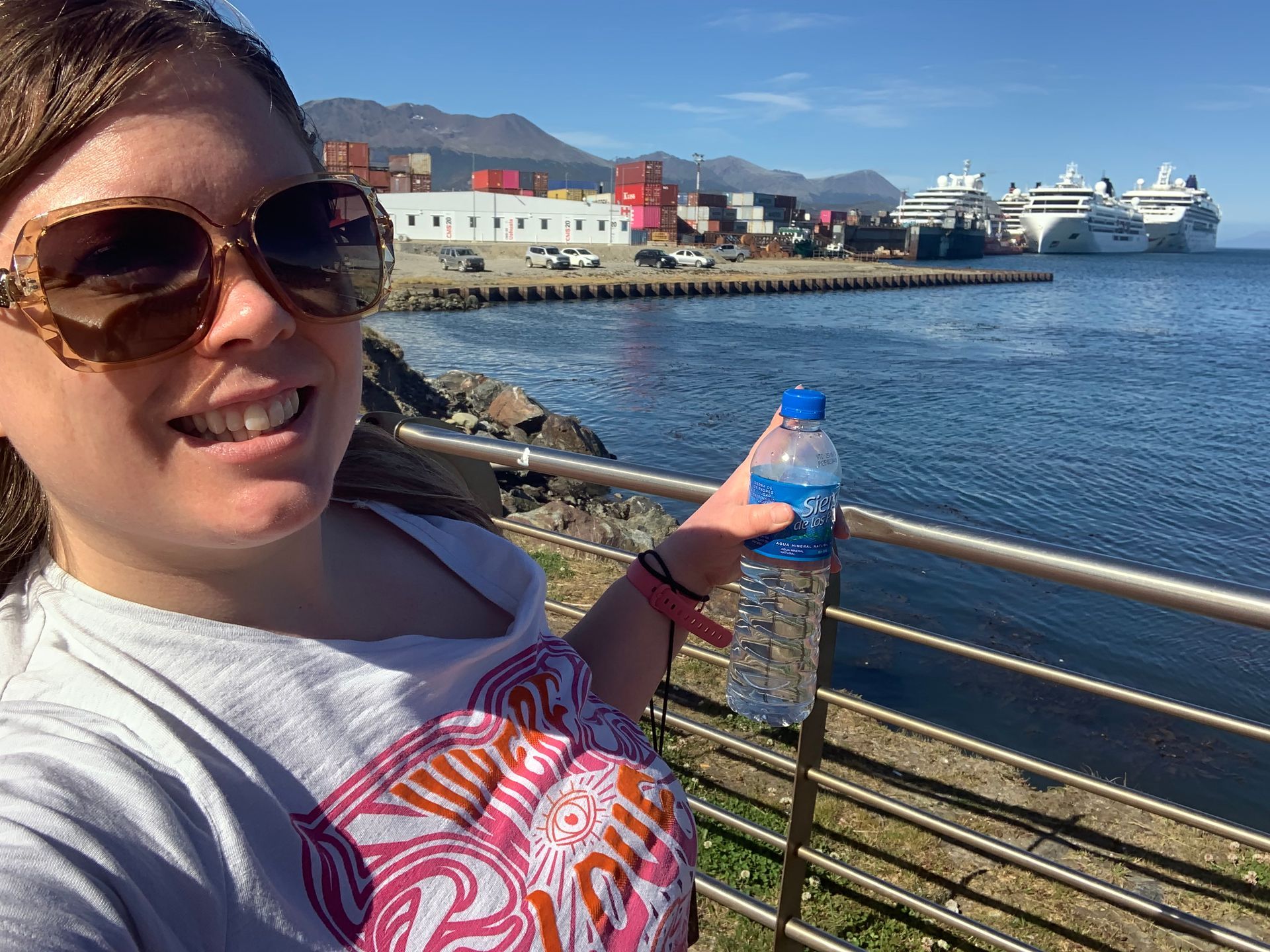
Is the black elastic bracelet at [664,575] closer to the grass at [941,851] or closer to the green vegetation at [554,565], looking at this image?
the grass at [941,851]

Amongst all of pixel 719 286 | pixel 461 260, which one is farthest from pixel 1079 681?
pixel 719 286

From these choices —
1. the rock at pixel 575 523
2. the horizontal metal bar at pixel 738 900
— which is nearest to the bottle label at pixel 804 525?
the horizontal metal bar at pixel 738 900

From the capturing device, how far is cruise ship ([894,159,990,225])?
10569 cm

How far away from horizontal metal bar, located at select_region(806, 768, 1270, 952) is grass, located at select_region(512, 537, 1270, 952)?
0.77 metres

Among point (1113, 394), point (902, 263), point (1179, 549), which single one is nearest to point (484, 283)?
point (1113, 394)

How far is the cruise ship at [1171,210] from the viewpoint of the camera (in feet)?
353

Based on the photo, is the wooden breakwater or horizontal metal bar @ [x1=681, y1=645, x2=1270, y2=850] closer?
horizontal metal bar @ [x1=681, y1=645, x2=1270, y2=850]

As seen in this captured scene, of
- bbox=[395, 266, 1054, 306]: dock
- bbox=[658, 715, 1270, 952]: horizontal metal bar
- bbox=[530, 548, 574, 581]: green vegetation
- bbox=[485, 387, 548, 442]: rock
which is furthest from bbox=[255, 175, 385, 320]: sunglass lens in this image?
bbox=[395, 266, 1054, 306]: dock

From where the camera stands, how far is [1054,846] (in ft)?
11.5

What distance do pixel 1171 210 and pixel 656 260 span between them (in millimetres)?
80618

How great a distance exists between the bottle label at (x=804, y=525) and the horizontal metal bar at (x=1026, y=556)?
144mm

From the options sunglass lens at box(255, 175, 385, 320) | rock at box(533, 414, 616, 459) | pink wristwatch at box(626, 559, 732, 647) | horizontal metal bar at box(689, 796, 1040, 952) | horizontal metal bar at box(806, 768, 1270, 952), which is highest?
sunglass lens at box(255, 175, 385, 320)

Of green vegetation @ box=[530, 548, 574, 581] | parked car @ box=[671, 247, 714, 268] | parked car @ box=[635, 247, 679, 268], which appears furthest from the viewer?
parked car @ box=[671, 247, 714, 268]

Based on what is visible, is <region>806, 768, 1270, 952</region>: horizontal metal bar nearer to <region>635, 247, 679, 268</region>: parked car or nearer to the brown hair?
the brown hair
